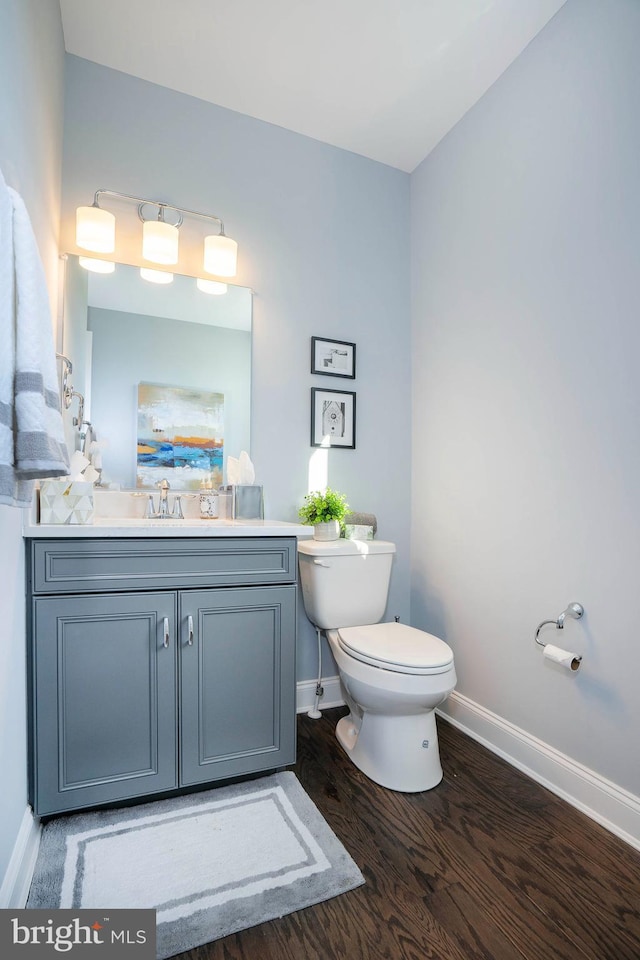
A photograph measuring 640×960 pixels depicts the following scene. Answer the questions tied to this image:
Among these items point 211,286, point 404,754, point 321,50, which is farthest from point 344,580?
point 321,50

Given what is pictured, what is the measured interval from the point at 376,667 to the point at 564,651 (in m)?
0.61

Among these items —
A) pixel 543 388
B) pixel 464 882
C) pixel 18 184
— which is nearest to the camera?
pixel 18 184

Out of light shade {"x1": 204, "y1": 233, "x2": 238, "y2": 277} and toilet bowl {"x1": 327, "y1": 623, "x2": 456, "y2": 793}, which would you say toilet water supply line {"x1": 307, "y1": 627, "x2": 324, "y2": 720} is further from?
light shade {"x1": 204, "y1": 233, "x2": 238, "y2": 277}

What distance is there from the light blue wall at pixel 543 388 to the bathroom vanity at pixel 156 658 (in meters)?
0.87

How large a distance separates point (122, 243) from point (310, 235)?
0.86 metres

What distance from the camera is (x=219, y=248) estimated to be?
2.11 metres

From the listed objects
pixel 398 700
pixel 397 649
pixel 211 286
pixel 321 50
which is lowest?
pixel 398 700

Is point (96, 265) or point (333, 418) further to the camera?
point (333, 418)

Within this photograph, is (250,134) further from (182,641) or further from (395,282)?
(182,641)

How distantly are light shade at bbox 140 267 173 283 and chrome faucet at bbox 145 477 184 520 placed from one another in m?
0.84

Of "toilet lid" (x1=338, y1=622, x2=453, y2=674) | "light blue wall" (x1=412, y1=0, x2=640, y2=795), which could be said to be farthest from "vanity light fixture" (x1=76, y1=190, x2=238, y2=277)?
"toilet lid" (x1=338, y1=622, x2=453, y2=674)

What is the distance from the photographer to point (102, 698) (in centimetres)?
147

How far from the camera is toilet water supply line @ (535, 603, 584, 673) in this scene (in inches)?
61.4

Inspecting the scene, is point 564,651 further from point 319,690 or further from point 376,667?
point 319,690
